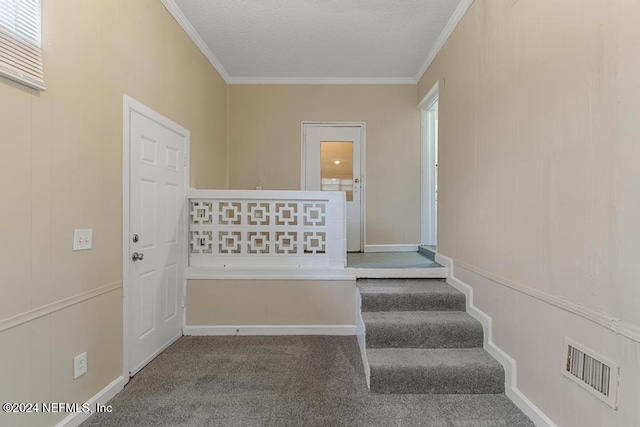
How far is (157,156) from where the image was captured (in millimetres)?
2463

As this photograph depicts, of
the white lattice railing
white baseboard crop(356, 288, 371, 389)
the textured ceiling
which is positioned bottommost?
white baseboard crop(356, 288, 371, 389)

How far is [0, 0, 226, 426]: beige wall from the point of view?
1.38 m

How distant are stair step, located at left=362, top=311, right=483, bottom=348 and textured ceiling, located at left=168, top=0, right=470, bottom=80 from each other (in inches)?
106

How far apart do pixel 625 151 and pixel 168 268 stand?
3.06 m

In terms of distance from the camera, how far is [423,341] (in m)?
2.36

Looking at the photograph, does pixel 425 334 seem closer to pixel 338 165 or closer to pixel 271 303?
pixel 271 303

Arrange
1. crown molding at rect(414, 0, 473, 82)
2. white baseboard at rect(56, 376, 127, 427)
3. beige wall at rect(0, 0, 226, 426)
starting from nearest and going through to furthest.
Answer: beige wall at rect(0, 0, 226, 426) → white baseboard at rect(56, 376, 127, 427) → crown molding at rect(414, 0, 473, 82)

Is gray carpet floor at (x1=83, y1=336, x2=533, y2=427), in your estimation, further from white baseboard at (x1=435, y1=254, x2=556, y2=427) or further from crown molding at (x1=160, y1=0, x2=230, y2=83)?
crown molding at (x1=160, y1=0, x2=230, y2=83)

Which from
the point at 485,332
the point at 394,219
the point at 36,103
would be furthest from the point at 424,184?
the point at 36,103

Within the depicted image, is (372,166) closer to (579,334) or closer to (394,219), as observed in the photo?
(394,219)

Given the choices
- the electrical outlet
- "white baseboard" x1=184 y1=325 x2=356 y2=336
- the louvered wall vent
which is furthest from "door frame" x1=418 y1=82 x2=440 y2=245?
the electrical outlet

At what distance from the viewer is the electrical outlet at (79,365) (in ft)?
5.59

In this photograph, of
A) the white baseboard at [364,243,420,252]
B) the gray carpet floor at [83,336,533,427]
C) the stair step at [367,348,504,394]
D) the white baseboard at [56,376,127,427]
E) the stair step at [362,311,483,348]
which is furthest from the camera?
the white baseboard at [364,243,420,252]

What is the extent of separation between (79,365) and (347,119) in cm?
375
